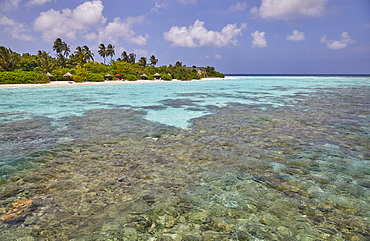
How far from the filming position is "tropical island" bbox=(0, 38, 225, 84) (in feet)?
127

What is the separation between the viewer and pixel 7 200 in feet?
12.3

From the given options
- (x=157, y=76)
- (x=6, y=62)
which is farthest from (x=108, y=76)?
(x=6, y=62)

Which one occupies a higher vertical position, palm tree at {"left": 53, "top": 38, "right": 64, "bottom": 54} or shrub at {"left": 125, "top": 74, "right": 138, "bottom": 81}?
palm tree at {"left": 53, "top": 38, "right": 64, "bottom": 54}

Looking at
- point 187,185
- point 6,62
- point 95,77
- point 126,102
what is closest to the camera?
point 187,185

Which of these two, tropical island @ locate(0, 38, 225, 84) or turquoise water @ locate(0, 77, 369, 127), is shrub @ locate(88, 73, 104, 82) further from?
turquoise water @ locate(0, 77, 369, 127)

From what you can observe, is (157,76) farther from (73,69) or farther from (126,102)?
(126,102)

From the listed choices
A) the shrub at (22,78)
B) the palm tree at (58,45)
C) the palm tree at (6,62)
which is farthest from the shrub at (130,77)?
the palm tree at (58,45)

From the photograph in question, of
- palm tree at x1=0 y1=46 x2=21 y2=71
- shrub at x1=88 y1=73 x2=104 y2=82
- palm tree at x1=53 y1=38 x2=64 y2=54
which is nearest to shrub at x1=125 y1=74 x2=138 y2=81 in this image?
shrub at x1=88 y1=73 x2=104 y2=82

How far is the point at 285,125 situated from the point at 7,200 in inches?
390

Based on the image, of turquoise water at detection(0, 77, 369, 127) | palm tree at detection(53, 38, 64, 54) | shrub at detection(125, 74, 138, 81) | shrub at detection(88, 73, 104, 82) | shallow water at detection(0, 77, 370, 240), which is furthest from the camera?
palm tree at detection(53, 38, 64, 54)

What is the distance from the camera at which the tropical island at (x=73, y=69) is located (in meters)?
38.6

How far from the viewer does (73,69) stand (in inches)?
1946

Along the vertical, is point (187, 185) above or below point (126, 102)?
below

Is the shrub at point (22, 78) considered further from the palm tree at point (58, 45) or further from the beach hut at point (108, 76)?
the palm tree at point (58, 45)
